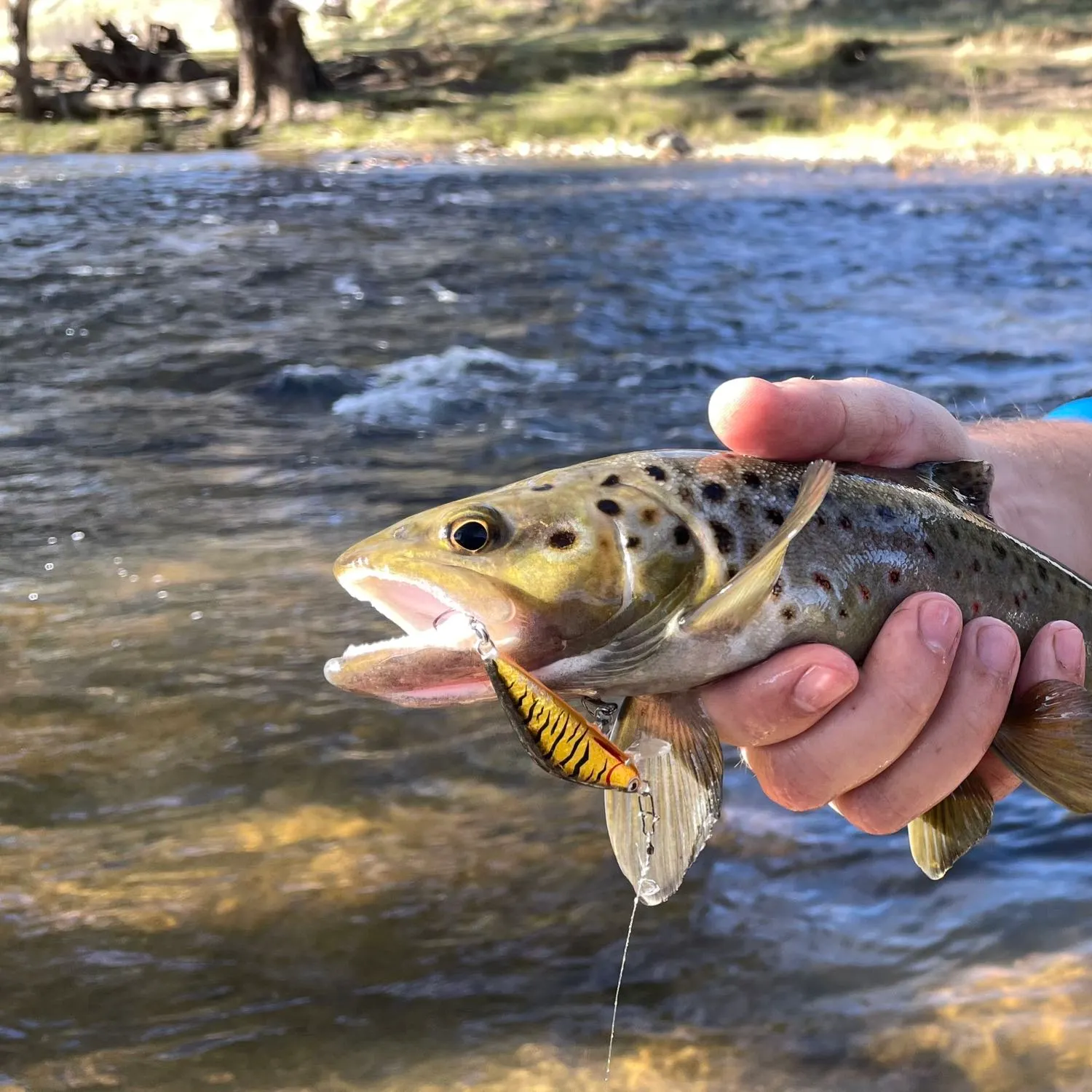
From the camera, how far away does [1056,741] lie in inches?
116

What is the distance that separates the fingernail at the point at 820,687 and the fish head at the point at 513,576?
1.21 feet

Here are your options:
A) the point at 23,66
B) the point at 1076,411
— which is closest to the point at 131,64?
the point at 23,66

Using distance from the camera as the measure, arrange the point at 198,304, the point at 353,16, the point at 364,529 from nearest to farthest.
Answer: the point at 364,529 → the point at 198,304 → the point at 353,16

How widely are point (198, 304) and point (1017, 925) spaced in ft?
39.2

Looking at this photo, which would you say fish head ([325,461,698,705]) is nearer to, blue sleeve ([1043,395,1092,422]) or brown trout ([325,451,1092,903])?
brown trout ([325,451,1092,903])

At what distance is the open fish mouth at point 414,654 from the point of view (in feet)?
7.32

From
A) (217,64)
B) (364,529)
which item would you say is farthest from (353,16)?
(364,529)

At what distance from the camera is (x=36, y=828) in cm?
473

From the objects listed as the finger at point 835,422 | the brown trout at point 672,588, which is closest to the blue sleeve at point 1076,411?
the finger at point 835,422

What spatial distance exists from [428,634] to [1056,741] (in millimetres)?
1500

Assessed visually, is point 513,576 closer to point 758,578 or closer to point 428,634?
point 428,634

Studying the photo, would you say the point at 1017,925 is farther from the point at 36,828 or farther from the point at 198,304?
the point at 198,304

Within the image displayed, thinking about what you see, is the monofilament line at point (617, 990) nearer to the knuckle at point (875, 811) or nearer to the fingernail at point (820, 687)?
the knuckle at point (875, 811)

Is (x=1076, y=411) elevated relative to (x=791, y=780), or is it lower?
elevated
